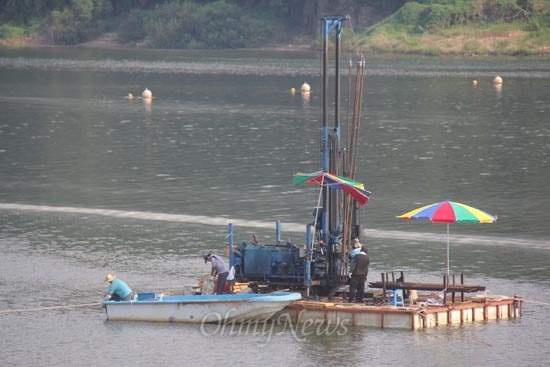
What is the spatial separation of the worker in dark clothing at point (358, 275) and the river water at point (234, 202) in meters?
1.45

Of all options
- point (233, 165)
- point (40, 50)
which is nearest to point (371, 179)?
point (233, 165)

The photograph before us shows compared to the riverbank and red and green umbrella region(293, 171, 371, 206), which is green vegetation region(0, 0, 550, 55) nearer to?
the riverbank

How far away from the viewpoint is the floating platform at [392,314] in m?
30.5

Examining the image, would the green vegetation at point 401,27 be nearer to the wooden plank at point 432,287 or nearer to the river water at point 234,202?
the river water at point 234,202

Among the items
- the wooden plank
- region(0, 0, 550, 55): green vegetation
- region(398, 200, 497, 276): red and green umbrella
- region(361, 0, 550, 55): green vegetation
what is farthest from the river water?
region(0, 0, 550, 55): green vegetation

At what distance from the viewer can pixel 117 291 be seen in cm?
3167

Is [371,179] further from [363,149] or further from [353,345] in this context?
[353,345]

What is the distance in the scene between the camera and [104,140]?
71.9 metres

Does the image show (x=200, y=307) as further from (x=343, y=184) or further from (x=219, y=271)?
(x=343, y=184)

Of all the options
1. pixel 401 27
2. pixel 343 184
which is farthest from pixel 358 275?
pixel 401 27

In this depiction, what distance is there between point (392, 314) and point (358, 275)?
1281 mm

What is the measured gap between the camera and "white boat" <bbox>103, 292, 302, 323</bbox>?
3066 cm

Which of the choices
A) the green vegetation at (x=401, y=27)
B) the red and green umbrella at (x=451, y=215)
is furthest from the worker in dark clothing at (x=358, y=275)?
the green vegetation at (x=401, y=27)

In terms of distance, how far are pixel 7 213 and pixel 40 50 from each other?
476 feet
